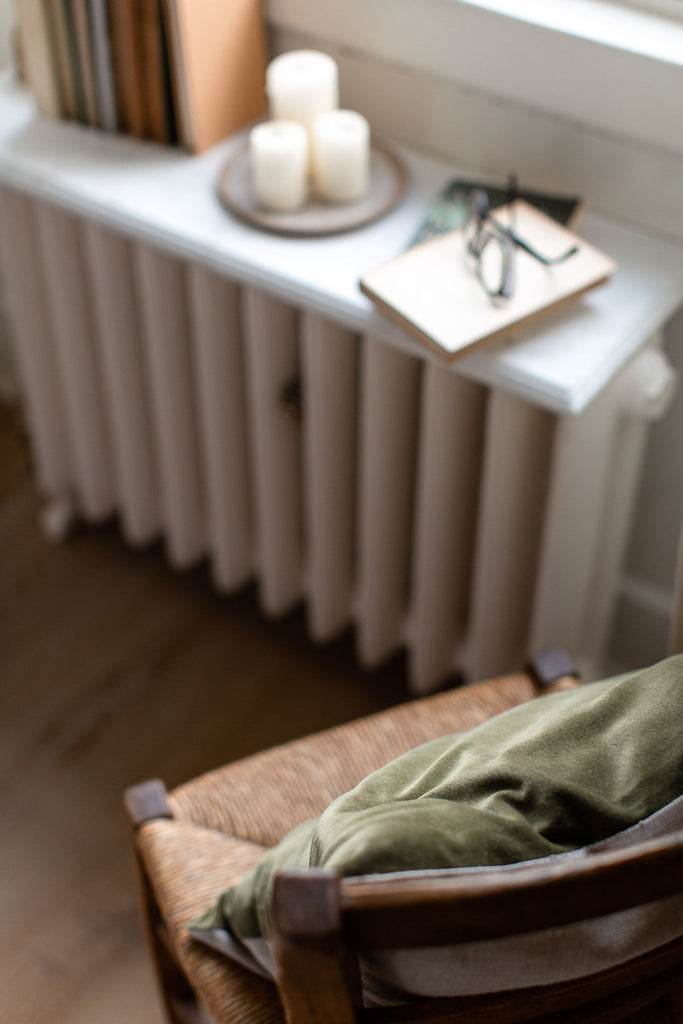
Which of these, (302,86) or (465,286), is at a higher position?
(302,86)

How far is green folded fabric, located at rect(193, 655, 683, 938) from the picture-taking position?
627 millimetres

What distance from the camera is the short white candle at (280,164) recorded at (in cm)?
119

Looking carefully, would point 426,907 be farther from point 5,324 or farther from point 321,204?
point 5,324

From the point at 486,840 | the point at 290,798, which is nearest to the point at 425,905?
the point at 486,840

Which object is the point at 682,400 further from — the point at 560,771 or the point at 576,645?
the point at 560,771

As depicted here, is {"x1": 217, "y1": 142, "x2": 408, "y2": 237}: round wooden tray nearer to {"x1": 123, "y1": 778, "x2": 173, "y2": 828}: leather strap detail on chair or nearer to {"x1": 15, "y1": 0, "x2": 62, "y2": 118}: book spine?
{"x1": 15, "y1": 0, "x2": 62, "y2": 118}: book spine

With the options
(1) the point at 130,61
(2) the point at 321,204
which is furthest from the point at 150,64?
(2) the point at 321,204

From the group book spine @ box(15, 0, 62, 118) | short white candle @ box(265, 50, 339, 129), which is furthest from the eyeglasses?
book spine @ box(15, 0, 62, 118)

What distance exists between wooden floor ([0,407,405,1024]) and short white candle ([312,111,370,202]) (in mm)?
763

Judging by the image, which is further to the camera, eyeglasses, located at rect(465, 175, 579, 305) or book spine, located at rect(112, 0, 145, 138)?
book spine, located at rect(112, 0, 145, 138)

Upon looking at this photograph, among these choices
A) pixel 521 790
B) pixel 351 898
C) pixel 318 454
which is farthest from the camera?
pixel 318 454

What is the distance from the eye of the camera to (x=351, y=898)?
21.4 inches

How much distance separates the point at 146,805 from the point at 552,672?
1.36 ft

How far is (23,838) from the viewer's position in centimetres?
149
